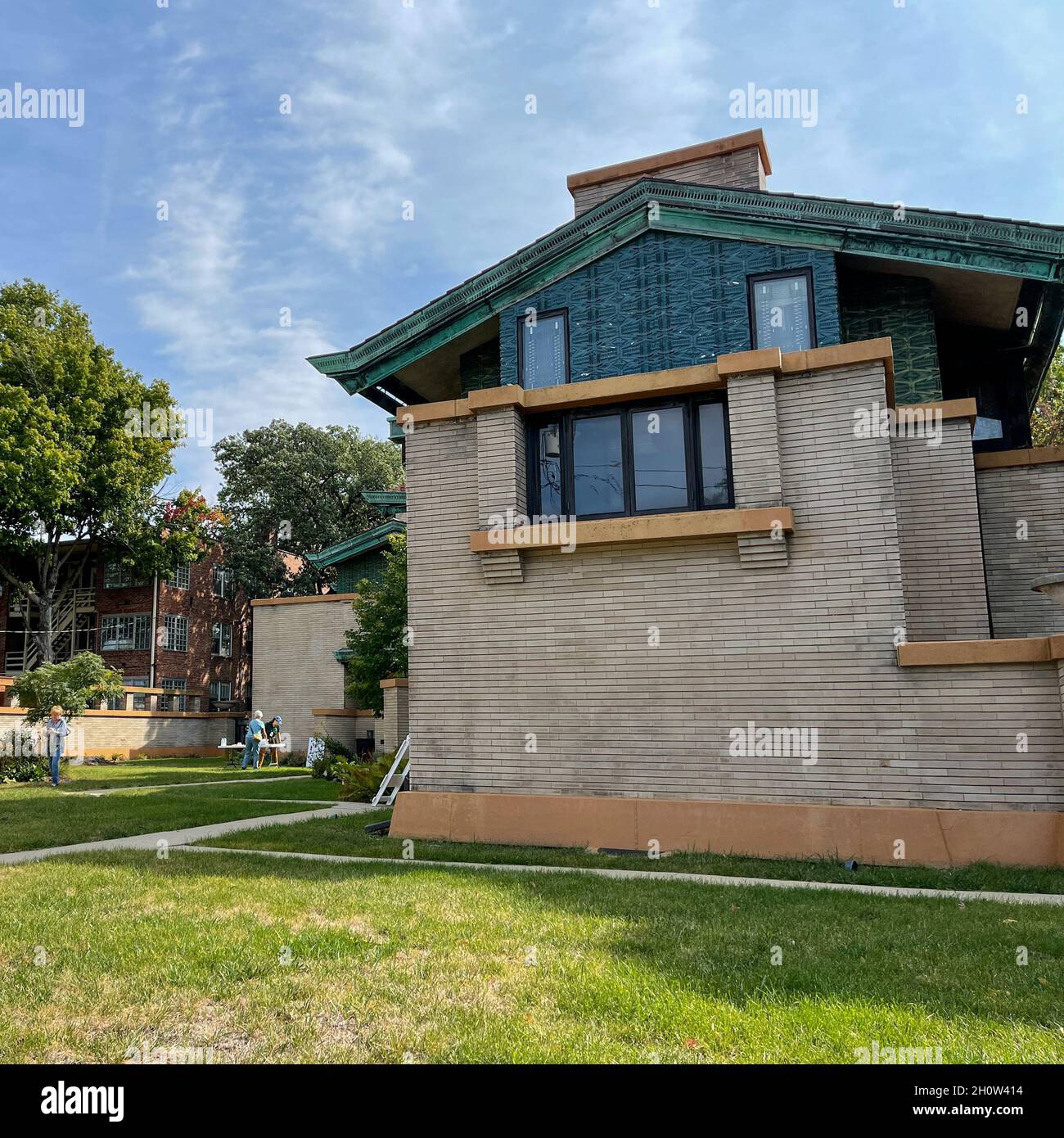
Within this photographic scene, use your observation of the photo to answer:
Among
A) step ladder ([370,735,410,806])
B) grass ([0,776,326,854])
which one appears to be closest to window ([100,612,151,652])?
grass ([0,776,326,854])

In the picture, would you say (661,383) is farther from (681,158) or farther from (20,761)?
(20,761)

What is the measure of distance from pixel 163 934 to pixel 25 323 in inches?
1487

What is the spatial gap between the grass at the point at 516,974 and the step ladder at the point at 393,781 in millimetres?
7158

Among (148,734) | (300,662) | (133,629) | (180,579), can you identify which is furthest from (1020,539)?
(180,579)

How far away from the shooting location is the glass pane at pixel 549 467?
11484mm

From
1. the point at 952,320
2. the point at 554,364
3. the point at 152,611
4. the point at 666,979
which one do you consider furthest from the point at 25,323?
the point at 666,979

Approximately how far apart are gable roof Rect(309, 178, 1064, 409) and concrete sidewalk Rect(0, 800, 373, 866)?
22.5 ft

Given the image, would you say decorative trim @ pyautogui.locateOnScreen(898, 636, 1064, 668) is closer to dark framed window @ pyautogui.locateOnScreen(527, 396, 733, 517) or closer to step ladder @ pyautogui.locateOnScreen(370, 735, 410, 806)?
dark framed window @ pyautogui.locateOnScreen(527, 396, 733, 517)

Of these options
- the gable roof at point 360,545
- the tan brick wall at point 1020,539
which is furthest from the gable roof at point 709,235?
the gable roof at point 360,545

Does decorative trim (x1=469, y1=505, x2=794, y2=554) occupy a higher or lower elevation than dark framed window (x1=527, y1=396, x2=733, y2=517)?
lower

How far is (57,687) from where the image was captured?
70.2 feet

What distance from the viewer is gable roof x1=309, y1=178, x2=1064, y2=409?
35.8 feet

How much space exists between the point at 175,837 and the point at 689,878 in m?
6.89
